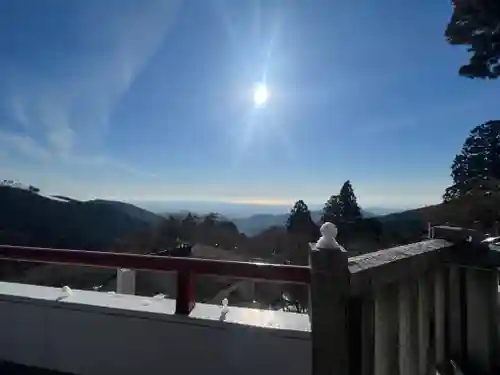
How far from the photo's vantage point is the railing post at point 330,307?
100 centimetres

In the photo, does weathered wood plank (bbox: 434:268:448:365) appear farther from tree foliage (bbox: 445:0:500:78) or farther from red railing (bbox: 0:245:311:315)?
tree foliage (bbox: 445:0:500:78)

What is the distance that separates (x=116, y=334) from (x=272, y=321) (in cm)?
111

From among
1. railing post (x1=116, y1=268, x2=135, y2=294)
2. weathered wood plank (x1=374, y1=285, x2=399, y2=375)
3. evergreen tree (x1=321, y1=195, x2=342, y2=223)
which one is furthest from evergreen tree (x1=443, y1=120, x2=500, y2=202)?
weathered wood plank (x1=374, y1=285, x2=399, y2=375)

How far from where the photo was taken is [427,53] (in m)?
5.66

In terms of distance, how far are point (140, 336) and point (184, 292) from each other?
1.42 ft

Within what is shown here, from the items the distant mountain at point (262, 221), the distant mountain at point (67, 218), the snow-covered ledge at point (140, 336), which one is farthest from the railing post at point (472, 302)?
the distant mountain at point (262, 221)

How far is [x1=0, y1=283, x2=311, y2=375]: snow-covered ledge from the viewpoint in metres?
2.28

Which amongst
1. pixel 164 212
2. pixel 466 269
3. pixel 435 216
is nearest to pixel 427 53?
pixel 435 216

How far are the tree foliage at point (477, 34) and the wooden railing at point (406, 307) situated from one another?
497cm

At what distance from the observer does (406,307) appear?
133 centimetres

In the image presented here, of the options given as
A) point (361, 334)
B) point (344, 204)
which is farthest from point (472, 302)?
point (344, 204)

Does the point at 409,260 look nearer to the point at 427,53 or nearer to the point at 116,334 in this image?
the point at 116,334

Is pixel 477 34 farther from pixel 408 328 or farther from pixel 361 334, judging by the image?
pixel 361 334

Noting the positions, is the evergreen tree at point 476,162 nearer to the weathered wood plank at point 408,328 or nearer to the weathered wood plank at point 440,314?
the weathered wood plank at point 440,314
